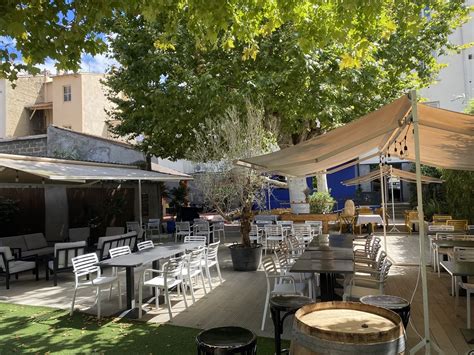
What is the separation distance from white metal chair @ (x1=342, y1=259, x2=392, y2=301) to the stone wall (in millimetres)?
16082

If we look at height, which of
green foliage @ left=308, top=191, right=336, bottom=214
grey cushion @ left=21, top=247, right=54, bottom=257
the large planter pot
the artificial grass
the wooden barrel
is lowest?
the artificial grass

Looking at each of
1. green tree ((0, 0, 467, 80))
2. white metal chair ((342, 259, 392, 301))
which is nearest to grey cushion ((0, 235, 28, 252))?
green tree ((0, 0, 467, 80))

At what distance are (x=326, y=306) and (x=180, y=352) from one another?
8.87ft

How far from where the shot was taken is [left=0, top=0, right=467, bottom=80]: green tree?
465 centimetres

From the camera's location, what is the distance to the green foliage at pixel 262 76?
10.8 m

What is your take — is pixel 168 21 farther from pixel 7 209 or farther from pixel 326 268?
pixel 7 209

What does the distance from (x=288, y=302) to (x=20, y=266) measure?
6969 millimetres

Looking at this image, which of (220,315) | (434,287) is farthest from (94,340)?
(434,287)

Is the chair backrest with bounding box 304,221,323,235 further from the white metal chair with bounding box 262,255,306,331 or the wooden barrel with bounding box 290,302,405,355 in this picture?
the wooden barrel with bounding box 290,302,405,355

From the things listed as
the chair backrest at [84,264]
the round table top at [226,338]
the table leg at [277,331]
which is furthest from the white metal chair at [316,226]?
the round table top at [226,338]

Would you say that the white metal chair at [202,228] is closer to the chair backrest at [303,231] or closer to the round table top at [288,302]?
the chair backrest at [303,231]

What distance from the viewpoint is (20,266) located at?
8.32m

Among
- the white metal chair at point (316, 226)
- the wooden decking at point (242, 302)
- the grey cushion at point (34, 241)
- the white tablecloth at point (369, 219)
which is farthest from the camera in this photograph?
the white tablecloth at point (369, 219)

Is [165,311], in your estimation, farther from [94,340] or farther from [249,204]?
[249,204]
